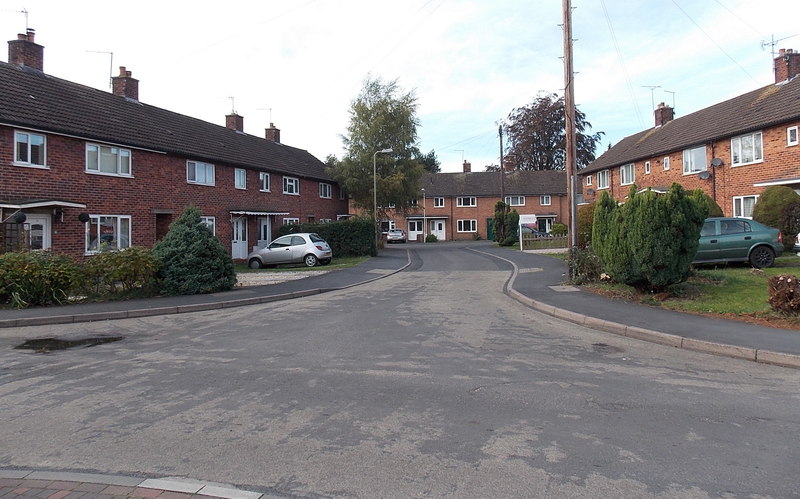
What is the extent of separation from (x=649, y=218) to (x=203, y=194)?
20.4 metres

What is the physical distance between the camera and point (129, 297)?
13.6 metres

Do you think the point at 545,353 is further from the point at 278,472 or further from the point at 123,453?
the point at 123,453

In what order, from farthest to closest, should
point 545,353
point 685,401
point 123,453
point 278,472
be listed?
point 545,353 → point 685,401 → point 123,453 → point 278,472

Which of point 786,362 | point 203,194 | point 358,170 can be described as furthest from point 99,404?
point 358,170

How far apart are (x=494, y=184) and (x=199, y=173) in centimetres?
3868

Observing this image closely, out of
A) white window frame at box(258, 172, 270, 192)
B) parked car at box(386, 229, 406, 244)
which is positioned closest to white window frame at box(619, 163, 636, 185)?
white window frame at box(258, 172, 270, 192)

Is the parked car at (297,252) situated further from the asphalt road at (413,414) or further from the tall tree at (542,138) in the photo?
the tall tree at (542,138)

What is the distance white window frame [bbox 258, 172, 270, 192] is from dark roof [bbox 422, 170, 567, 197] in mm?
28547

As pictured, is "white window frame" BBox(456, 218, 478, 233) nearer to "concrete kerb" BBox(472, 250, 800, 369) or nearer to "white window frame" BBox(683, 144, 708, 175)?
"white window frame" BBox(683, 144, 708, 175)

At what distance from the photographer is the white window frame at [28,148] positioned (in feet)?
54.1

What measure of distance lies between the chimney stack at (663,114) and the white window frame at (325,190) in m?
23.1

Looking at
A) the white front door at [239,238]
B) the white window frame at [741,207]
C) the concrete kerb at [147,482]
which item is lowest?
the concrete kerb at [147,482]

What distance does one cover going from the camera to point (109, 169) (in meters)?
19.9

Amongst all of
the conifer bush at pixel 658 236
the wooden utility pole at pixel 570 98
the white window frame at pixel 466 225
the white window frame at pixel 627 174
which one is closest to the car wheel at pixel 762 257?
the wooden utility pole at pixel 570 98
